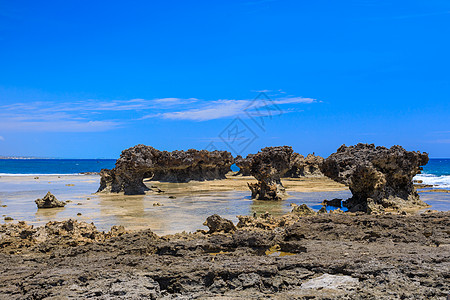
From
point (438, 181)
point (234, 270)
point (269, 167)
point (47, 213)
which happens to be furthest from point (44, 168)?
point (234, 270)

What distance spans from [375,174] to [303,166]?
1115 inches

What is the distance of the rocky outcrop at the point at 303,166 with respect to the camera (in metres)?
42.2

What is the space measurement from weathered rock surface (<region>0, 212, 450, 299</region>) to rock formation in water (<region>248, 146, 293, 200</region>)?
13890 millimetres

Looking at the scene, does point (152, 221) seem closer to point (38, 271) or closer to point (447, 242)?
point (38, 271)

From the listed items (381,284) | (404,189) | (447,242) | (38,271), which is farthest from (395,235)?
(404,189)

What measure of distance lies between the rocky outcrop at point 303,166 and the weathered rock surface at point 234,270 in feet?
112

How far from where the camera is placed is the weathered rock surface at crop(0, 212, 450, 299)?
178 inches

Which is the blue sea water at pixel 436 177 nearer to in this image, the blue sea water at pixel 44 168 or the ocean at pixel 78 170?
the ocean at pixel 78 170

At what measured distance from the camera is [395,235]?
730 cm

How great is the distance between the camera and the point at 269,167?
2186 centimetres

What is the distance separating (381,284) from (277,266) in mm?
1330

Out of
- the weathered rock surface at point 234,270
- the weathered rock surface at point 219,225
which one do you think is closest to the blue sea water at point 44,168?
the weathered rock surface at point 219,225

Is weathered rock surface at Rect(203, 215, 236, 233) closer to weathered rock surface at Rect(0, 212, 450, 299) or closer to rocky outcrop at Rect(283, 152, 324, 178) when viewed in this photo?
weathered rock surface at Rect(0, 212, 450, 299)

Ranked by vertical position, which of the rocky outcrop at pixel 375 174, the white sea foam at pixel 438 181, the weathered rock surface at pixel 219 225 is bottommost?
the white sea foam at pixel 438 181
